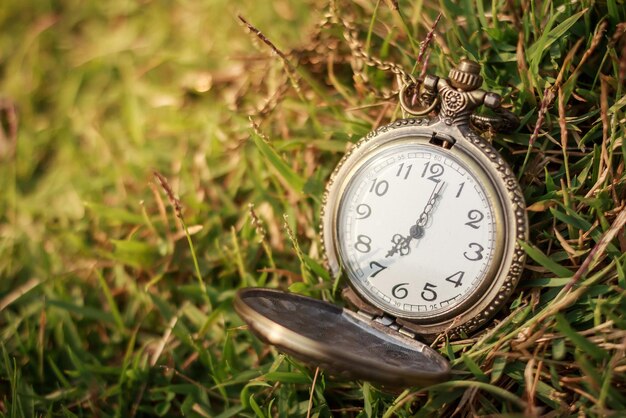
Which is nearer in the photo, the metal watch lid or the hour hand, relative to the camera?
the metal watch lid

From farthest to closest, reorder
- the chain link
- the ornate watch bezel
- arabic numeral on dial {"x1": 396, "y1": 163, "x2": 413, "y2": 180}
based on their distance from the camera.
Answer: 1. the chain link
2. arabic numeral on dial {"x1": 396, "y1": 163, "x2": 413, "y2": 180}
3. the ornate watch bezel

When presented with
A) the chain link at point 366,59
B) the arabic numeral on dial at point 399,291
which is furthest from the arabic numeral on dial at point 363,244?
the chain link at point 366,59

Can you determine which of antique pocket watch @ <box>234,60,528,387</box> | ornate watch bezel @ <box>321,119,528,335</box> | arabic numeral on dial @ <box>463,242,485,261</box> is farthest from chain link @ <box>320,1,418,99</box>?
arabic numeral on dial @ <box>463,242,485,261</box>

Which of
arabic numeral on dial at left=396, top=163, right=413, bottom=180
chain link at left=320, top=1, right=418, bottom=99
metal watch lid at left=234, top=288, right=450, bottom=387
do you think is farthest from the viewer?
chain link at left=320, top=1, right=418, bottom=99

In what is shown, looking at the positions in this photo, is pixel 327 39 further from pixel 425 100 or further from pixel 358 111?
pixel 425 100

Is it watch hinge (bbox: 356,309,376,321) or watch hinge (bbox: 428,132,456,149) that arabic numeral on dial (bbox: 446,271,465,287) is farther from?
watch hinge (bbox: 428,132,456,149)

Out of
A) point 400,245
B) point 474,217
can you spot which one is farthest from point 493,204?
point 400,245

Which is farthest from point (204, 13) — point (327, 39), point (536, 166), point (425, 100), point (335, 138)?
point (536, 166)
